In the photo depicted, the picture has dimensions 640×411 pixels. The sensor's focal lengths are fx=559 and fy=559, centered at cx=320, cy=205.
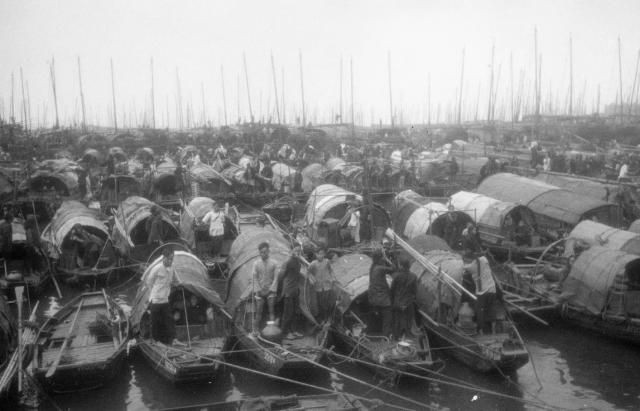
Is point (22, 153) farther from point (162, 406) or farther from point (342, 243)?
point (162, 406)

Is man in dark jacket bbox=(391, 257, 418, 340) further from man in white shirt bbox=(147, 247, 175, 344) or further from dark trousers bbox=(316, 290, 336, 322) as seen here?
man in white shirt bbox=(147, 247, 175, 344)

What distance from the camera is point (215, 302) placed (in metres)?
11.5

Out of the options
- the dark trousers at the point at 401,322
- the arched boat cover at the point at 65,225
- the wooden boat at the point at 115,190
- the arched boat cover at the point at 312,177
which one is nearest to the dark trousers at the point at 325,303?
the dark trousers at the point at 401,322

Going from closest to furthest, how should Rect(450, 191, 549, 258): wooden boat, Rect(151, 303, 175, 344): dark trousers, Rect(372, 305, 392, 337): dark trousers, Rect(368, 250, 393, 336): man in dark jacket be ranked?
Rect(151, 303, 175, 344): dark trousers
Rect(368, 250, 393, 336): man in dark jacket
Rect(372, 305, 392, 337): dark trousers
Rect(450, 191, 549, 258): wooden boat

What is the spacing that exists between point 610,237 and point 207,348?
1162 cm

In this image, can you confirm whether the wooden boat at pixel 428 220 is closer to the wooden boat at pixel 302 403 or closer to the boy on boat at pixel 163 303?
the boy on boat at pixel 163 303

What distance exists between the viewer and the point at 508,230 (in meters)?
19.3

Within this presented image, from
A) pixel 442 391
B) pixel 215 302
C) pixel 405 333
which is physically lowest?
pixel 442 391

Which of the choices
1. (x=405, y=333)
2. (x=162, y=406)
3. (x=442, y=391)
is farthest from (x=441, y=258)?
(x=162, y=406)

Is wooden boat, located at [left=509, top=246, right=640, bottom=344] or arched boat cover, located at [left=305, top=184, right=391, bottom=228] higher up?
arched boat cover, located at [left=305, top=184, right=391, bottom=228]

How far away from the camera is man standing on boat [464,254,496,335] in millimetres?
11656

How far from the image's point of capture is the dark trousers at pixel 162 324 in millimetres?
11008

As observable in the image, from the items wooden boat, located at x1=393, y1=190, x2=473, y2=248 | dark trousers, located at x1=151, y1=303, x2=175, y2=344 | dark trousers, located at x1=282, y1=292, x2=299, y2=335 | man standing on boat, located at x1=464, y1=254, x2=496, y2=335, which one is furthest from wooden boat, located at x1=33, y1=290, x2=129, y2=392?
wooden boat, located at x1=393, y1=190, x2=473, y2=248

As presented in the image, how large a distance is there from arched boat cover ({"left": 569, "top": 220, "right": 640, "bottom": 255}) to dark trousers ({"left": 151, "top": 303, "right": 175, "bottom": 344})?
11.1m
